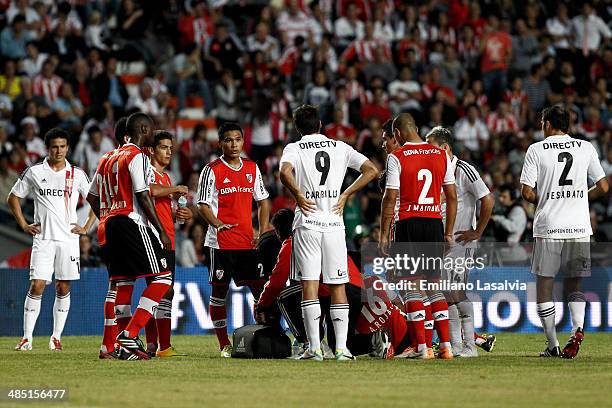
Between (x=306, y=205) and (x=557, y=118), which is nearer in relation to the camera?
(x=306, y=205)

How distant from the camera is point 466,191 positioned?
13.4m

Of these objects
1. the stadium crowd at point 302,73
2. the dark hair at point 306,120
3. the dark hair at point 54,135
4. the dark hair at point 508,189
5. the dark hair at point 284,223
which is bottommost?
the dark hair at point 284,223

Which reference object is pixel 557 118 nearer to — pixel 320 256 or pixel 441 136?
pixel 441 136

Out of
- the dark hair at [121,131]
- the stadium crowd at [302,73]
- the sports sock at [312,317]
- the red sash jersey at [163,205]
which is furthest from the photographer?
the stadium crowd at [302,73]

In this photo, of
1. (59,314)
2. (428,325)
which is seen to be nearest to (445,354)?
(428,325)

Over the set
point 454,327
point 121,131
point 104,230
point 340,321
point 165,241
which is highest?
point 121,131

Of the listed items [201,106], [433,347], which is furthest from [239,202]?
[201,106]

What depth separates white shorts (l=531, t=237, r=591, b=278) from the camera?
492 inches

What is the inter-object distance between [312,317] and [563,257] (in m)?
2.66

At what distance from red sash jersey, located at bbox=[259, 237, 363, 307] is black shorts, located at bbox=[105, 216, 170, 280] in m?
1.18

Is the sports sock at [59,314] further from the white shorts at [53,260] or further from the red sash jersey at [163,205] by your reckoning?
the red sash jersey at [163,205]

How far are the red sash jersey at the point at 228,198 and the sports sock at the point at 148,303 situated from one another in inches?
52.0

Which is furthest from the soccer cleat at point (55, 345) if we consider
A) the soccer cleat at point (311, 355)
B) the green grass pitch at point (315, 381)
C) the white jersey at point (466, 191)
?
the white jersey at point (466, 191)

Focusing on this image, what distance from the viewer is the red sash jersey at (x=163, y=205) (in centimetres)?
1324
